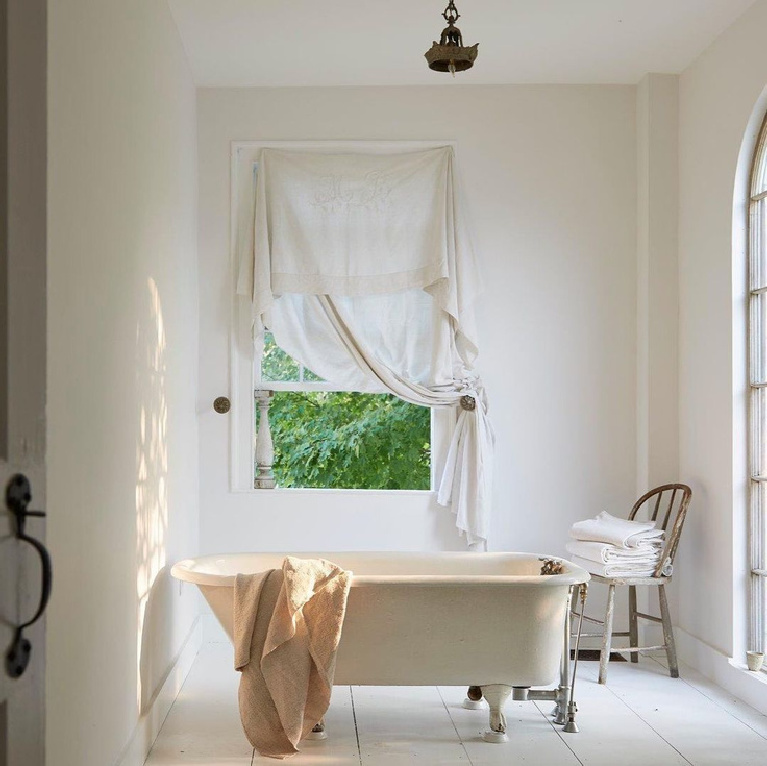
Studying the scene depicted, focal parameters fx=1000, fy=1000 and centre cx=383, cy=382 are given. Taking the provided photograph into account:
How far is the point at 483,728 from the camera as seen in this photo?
3.93 metres

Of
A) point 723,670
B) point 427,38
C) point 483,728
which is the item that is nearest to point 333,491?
point 483,728

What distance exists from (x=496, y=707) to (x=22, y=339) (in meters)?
2.90

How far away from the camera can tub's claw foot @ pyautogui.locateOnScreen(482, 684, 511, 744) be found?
12.4ft

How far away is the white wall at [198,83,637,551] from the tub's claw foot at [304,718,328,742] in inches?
59.4

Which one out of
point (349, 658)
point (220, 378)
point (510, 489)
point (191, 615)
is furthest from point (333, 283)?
point (349, 658)

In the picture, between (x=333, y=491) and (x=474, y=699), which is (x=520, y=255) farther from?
(x=474, y=699)

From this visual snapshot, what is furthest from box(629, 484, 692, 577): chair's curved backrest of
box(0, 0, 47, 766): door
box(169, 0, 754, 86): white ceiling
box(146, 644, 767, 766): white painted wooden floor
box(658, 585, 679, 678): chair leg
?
box(0, 0, 47, 766): door

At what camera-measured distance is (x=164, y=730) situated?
→ 12.8 feet

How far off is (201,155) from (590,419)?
8.22ft

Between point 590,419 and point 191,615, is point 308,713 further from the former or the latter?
point 590,419

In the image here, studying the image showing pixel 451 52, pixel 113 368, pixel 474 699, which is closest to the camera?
pixel 113 368

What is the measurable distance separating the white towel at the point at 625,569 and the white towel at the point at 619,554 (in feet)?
0.05

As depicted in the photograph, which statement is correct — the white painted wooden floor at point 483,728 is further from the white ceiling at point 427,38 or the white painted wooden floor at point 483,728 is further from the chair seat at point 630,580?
the white ceiling at point 427,38

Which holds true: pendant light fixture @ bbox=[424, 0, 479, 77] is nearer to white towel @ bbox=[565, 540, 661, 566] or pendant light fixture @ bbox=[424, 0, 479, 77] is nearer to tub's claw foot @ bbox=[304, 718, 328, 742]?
white towel @ bbox=[565, 540, 661, 566]
